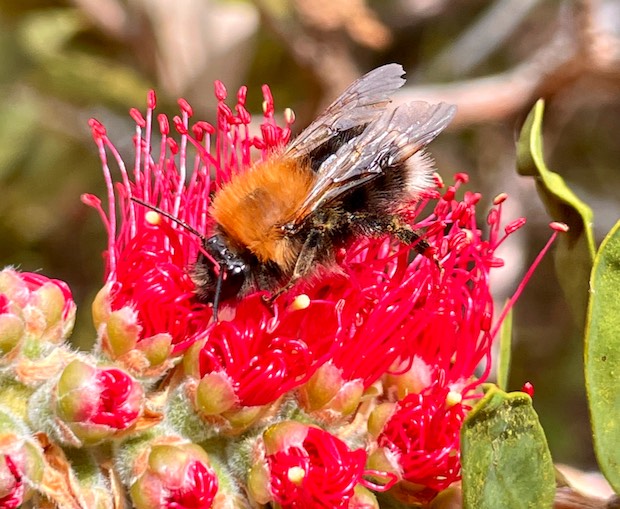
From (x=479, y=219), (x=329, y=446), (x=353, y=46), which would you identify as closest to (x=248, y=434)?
(x=329, y=446)

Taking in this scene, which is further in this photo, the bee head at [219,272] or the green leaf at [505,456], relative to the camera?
the bee head at [219,272]

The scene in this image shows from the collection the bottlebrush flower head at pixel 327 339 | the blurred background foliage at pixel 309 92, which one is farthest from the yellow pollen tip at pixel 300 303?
the blurred background foliage at pixel 309 92

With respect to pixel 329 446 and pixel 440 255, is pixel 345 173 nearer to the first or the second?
pixel 440 255

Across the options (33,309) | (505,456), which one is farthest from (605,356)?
(33,309)

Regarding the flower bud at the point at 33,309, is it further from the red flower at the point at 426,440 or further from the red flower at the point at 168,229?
the red flower at the point at 426,440

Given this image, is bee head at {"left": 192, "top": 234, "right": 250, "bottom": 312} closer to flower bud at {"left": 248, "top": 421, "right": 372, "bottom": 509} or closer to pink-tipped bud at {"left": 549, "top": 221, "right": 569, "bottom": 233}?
flower bud at {"left": 248, "top": 421, "right": 372, "bottom": 509}

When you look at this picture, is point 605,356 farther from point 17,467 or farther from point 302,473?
point 17,467

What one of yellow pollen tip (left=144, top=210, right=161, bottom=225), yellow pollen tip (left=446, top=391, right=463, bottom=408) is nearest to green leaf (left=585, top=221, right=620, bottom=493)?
yellow pollen tip (left=446, top=391, right=463, bottom=408)
